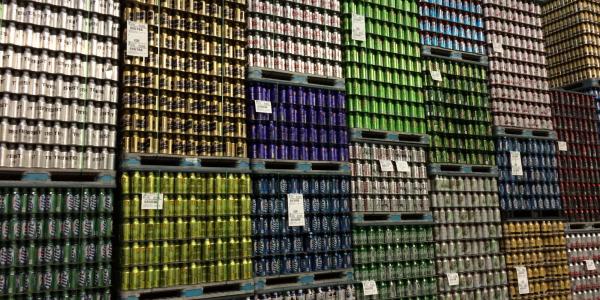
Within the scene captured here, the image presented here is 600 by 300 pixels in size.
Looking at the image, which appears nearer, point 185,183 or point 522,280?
point 185,183

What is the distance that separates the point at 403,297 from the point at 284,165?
2378mm

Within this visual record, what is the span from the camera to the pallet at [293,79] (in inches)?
249

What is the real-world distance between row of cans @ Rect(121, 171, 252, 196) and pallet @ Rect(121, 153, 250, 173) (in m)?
0.05

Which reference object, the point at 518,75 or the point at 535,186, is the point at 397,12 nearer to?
the point at 518,75

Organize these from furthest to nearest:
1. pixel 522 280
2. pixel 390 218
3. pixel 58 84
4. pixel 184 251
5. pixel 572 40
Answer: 1. pixel 572 40
2. pixel 522 280
3. pixel 390 218
4. pixel 184 251
5. pixel 58 84

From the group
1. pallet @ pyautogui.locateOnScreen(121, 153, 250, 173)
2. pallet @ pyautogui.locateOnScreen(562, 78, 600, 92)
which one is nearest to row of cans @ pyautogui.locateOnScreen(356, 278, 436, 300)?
pallet @ pyautogui.locateOnScreen(121, 153, 250, 173)

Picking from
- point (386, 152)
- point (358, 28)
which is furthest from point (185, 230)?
point (358, 28)

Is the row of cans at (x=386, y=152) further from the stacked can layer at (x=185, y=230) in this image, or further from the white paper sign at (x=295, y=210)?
the stacked can layer at (x=185, y=230)

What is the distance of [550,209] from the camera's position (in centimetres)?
848

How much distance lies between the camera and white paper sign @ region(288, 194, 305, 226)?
6.23 m

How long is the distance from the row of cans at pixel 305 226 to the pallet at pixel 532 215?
291cm

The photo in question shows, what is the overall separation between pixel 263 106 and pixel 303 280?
83.5 inches

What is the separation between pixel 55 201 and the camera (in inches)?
196

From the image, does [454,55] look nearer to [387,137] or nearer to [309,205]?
[387,137]
